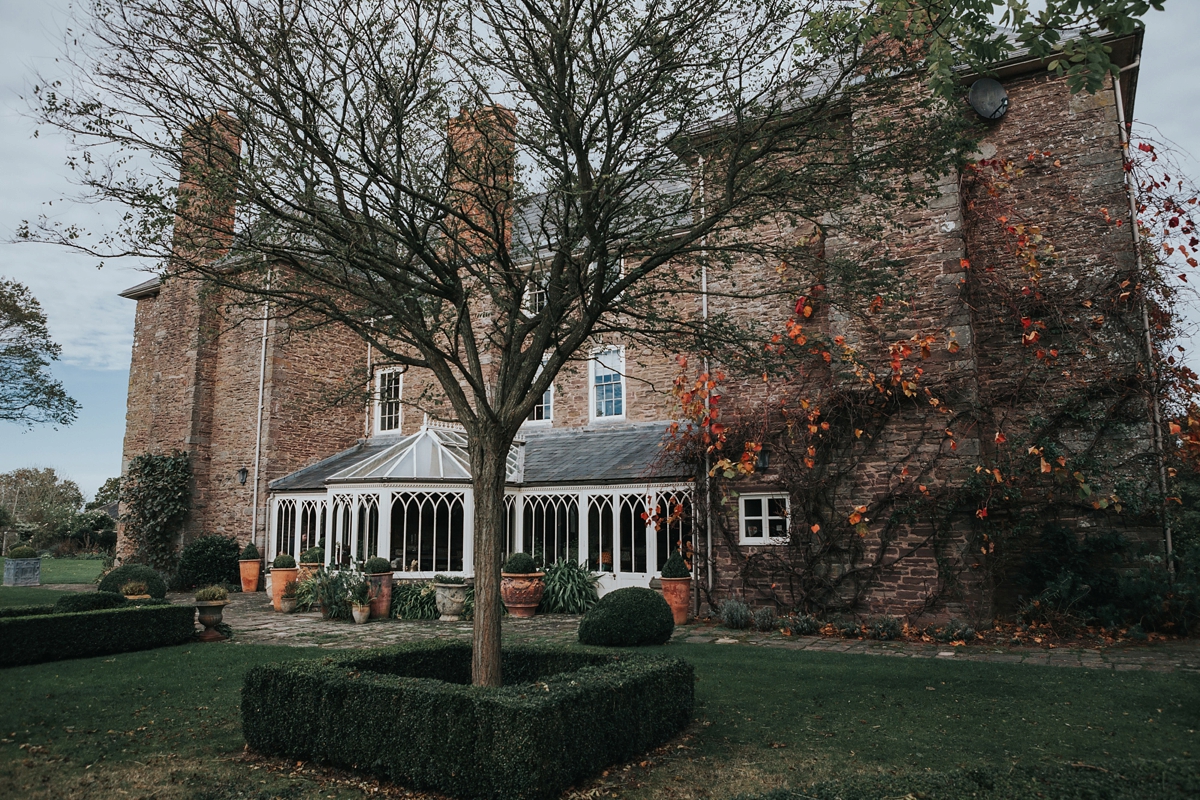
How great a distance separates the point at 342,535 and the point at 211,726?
9.68m

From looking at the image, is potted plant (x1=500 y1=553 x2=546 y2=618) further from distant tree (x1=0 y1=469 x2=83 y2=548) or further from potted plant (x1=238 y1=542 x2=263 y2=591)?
distant tree (x1=0 y1=469 x2=83 y2=548)

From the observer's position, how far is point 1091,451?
1103 centimetres

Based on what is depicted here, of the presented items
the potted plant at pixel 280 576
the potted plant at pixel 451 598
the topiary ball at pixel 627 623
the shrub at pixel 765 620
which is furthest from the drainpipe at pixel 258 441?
the shrub at pixel 765 620

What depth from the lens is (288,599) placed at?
15195 mm

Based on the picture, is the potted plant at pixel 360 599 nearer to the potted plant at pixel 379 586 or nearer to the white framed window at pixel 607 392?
the potted plant at pixel 379 586

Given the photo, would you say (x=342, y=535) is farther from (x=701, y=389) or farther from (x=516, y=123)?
(x=516, y=123)

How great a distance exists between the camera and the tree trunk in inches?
242

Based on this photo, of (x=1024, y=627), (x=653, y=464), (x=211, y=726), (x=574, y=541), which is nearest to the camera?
(x=211, y=726)

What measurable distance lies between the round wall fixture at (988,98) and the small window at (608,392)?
330 inches

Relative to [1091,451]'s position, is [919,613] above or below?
below

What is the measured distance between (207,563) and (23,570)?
6.65m

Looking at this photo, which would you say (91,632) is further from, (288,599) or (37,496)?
(37,496)

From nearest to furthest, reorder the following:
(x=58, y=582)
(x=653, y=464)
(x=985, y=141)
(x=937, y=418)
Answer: (x=937, y=418) → (x=985, y=141) → (x=653, y=464) → (x=58, y=582)

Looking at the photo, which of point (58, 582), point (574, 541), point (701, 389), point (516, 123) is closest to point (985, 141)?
point (701, 389)
